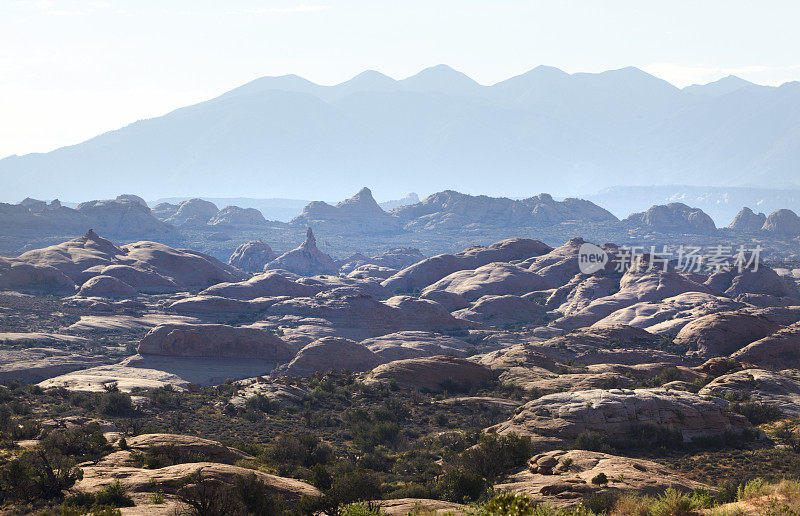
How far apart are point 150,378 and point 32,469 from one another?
54971mm

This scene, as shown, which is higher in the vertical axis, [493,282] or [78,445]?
[78,445]

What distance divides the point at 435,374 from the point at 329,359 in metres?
21.0

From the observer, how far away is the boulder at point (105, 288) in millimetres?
122000

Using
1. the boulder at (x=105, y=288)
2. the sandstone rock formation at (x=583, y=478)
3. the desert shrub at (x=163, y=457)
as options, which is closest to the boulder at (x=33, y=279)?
the boulder at (x=105, y=288)

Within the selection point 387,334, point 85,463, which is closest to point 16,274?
point 387,334

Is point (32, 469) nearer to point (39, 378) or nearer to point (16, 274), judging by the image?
point (39, 378)

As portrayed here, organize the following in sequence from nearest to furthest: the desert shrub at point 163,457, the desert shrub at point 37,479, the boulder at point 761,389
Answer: the desert shrub at point 37,479 < the desert shrub at point 163,457 < the boulder at point 761,389

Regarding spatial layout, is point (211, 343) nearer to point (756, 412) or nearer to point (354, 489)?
point (756, 412)

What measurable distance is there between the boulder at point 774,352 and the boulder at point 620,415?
36.1 m

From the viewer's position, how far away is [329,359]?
254ft

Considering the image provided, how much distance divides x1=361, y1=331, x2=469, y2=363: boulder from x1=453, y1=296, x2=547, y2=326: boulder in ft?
60.7

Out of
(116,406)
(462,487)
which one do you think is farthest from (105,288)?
(462,487)

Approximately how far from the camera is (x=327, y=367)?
7631cm

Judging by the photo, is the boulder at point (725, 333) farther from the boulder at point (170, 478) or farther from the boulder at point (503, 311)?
the boulder at point (170, 478)
